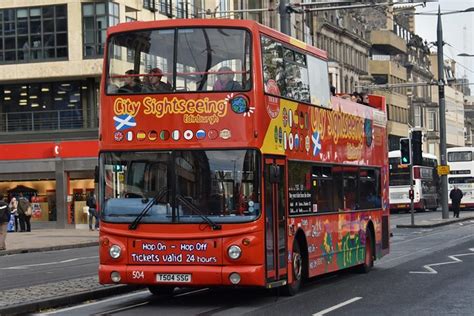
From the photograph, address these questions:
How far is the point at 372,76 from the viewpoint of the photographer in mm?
100062

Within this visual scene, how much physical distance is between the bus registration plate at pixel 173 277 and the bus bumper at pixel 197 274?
0.03m

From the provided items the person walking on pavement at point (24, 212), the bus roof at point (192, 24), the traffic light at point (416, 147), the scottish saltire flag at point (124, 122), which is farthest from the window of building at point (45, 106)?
the scottish saltire flag at point (124, 122)

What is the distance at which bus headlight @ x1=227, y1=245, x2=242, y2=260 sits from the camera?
13602 mm

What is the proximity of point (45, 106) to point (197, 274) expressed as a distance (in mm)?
38253

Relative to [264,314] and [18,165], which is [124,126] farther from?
[18,165]

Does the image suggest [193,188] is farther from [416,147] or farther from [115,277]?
[416,147]

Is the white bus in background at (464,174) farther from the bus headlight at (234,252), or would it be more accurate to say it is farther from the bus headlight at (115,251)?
the bus headlight at (115,251)

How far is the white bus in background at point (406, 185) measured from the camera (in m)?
65.0

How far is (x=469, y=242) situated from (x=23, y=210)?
843 inches

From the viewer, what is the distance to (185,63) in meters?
14.1

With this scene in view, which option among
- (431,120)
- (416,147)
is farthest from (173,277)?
(431,120)

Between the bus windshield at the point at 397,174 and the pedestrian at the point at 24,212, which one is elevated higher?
the bus windshield at the point at 397,174

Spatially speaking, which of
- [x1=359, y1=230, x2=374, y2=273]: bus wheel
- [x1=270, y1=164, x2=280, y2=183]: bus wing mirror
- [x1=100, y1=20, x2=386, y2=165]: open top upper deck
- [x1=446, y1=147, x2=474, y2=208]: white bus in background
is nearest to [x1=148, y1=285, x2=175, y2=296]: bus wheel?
[x1=100, y1=20, x2=386, y2=165]: open top upper deck

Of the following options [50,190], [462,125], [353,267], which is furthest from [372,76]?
[353,267]
